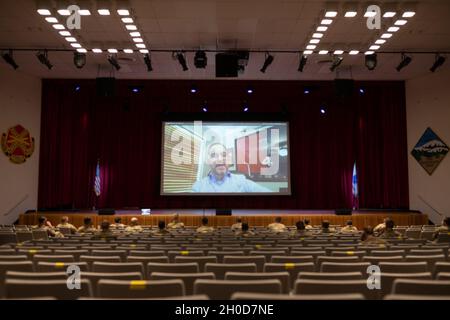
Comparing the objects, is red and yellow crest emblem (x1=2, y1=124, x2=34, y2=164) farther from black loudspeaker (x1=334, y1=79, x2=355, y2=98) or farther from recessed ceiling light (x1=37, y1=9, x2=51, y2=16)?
black loudspeaker (x1=334, y1=79, x2=355, y2=98)

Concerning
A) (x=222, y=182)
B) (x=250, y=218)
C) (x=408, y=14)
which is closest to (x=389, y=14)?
(x=408, y=14)

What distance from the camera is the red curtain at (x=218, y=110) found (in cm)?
1861

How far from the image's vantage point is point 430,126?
17031 mm

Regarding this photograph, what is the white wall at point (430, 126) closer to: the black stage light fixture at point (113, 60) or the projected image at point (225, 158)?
the projected image at point (225, 158)

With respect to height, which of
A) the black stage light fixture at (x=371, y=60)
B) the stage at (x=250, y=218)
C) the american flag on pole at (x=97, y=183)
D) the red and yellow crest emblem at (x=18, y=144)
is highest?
the black stage light fixture at (x=371, y=60)

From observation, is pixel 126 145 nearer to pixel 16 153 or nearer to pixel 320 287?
pixel 16 153

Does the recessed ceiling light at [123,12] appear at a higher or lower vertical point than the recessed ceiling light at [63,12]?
higher

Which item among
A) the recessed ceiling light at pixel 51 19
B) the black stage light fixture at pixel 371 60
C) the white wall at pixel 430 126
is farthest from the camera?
the white wall at pixel 430 126

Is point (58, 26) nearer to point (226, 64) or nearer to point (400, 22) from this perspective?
point (226, 64)

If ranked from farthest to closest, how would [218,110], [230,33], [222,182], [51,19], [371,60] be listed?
[218,110] < [222,182] < [371,60] < [230,33] < [51,19]

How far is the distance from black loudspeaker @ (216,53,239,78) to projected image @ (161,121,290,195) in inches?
215

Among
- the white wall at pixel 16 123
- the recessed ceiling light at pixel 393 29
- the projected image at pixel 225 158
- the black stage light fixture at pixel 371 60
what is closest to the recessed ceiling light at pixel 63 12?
the white wall at pixel 16 123

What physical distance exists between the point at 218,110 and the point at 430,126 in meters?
9.69

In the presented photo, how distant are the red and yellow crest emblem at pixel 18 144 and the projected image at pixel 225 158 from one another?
5.99 metres
